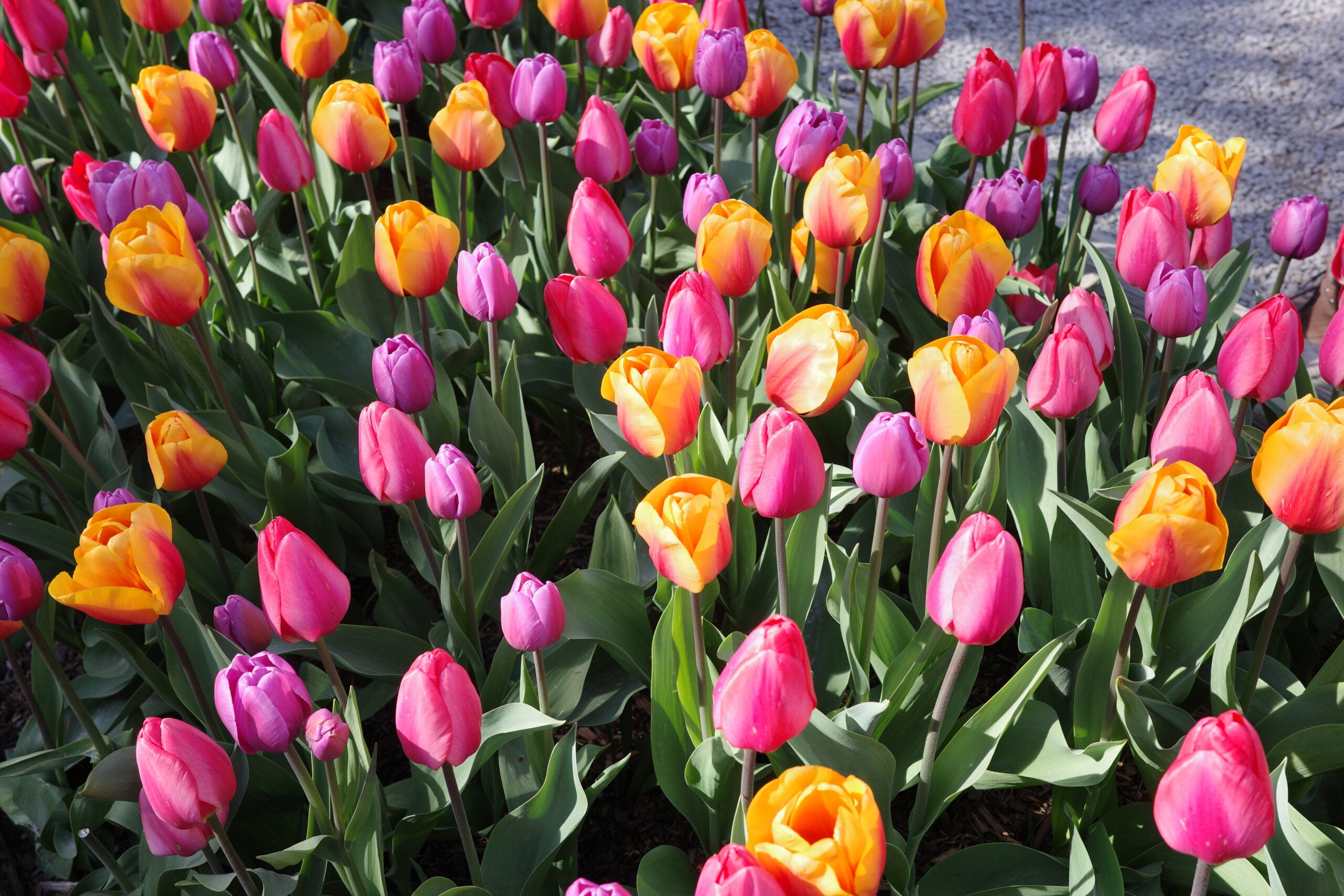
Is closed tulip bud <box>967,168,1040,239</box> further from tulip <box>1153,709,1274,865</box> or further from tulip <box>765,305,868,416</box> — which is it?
tulip <box>1153,709,1274,865</box>

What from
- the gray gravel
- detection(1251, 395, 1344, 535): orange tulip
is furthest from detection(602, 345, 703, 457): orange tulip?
the gray gravel

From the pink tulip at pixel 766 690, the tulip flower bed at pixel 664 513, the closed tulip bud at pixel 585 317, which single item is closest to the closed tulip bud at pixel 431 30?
the tulip flower bed at pixel 664 513

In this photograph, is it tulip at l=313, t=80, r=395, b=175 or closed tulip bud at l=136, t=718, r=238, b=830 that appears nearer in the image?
closed tulip bud at l=136, t=718, r=238, b=830

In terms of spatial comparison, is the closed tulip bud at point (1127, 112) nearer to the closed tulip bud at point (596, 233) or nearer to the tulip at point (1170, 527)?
the closed tulip bud at point (596, 233)

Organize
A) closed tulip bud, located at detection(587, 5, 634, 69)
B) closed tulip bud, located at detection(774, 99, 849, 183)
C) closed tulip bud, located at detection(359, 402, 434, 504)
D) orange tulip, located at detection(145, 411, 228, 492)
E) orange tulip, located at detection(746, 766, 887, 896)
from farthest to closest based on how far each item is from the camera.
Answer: closed tulip bud, located at detection(587, 5, 634, 69) → closed tulip bud, located at detection(774, 99, 849, 183) → orange tulip, located at detection(145, 411, 228, 492) → closed tulip bud, located at detection(359, 402, 434, 504) → orange tulip, located at detection(746, 766, 887, 896)

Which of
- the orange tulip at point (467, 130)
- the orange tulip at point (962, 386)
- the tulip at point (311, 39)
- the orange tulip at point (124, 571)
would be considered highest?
the tulip at point (311, 39)

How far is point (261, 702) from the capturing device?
3.22 feet

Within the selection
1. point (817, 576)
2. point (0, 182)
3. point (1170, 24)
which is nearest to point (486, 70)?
point (0, 182)

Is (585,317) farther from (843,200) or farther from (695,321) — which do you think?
A: (843,200)

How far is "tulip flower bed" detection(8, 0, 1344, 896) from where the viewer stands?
40.1 inches

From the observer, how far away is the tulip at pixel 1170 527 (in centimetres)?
96

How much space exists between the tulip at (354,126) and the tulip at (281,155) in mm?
41

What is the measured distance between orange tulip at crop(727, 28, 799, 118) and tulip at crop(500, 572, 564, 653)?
1104 millimetres

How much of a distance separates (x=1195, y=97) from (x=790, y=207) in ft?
9.07
